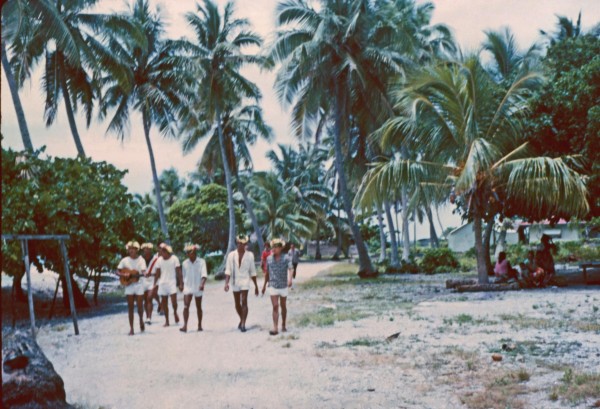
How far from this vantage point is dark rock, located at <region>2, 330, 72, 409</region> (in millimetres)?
5285

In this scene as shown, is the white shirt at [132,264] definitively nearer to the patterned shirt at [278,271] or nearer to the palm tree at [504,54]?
the patterned shirt at [278,271]

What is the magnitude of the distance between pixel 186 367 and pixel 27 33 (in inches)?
563

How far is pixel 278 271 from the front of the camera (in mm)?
10383

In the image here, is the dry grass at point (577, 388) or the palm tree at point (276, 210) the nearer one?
the dry grass at point (577, 388)

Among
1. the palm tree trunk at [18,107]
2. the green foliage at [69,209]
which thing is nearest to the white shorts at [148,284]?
the green foliage at [69,209]

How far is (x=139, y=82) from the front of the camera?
2898cm

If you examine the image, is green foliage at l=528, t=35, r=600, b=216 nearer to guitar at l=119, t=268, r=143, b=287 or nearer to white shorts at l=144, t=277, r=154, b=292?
white shorts at l=144, t=277, r=154, b=292

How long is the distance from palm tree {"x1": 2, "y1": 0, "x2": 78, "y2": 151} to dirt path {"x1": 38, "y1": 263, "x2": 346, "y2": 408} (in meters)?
6.89

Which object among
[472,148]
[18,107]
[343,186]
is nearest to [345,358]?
[472,148]

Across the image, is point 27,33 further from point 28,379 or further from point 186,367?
point 28,379

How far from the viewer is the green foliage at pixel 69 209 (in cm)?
1402

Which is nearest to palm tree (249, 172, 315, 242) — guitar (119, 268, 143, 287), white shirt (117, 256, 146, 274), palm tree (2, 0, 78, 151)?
palm tree (2, 0, 78, 151)

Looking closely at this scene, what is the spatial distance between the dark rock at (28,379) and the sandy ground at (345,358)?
55cm

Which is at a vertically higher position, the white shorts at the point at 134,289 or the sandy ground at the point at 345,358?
the white shorts at the point at 134,289
